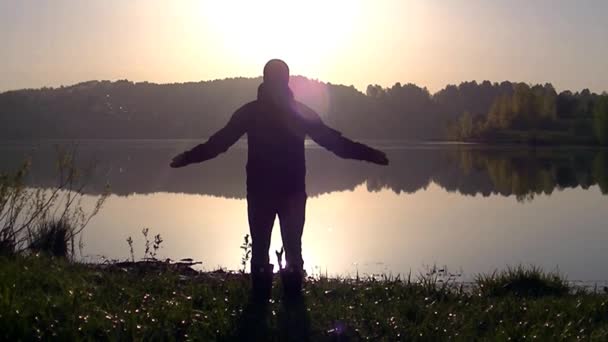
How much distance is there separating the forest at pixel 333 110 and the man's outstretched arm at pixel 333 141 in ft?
262

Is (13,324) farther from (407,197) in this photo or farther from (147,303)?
(407,197)

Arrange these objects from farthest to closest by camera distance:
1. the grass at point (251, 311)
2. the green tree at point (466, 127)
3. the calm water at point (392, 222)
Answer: the green tree at point (466, 127) < the calm water at point (392, 222) < the grass at point (251, 311)

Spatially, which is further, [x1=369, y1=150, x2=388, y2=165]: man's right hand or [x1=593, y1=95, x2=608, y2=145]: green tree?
[x1=593, y1=95, x2=608, y2=145]: green tree

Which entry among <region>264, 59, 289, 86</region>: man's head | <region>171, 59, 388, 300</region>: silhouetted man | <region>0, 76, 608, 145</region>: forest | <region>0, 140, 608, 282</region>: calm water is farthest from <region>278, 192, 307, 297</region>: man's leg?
<region>0, 76, 608, 145</region>: forest

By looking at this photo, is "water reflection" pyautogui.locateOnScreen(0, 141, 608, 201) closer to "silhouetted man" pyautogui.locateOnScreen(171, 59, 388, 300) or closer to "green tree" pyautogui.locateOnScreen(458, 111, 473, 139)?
"silhouetted man" pyautogui.locateOnScreen(171, 59, 388, 300)

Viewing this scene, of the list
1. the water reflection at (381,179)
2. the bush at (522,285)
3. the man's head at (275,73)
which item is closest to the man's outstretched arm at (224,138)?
the man's head at (275,73)

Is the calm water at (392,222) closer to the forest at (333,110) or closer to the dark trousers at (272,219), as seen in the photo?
the dark trousers at (272,219)

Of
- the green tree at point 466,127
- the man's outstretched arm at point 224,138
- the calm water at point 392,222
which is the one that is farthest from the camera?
the green tree at point 466,127

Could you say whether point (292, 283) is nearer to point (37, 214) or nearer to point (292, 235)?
point (292, 235)

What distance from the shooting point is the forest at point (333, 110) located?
9094 cm

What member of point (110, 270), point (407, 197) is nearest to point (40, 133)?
point (407, 197)

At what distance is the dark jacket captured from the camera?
20.9ft

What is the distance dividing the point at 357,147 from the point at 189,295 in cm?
207

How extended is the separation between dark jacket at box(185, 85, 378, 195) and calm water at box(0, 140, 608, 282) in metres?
4.93
